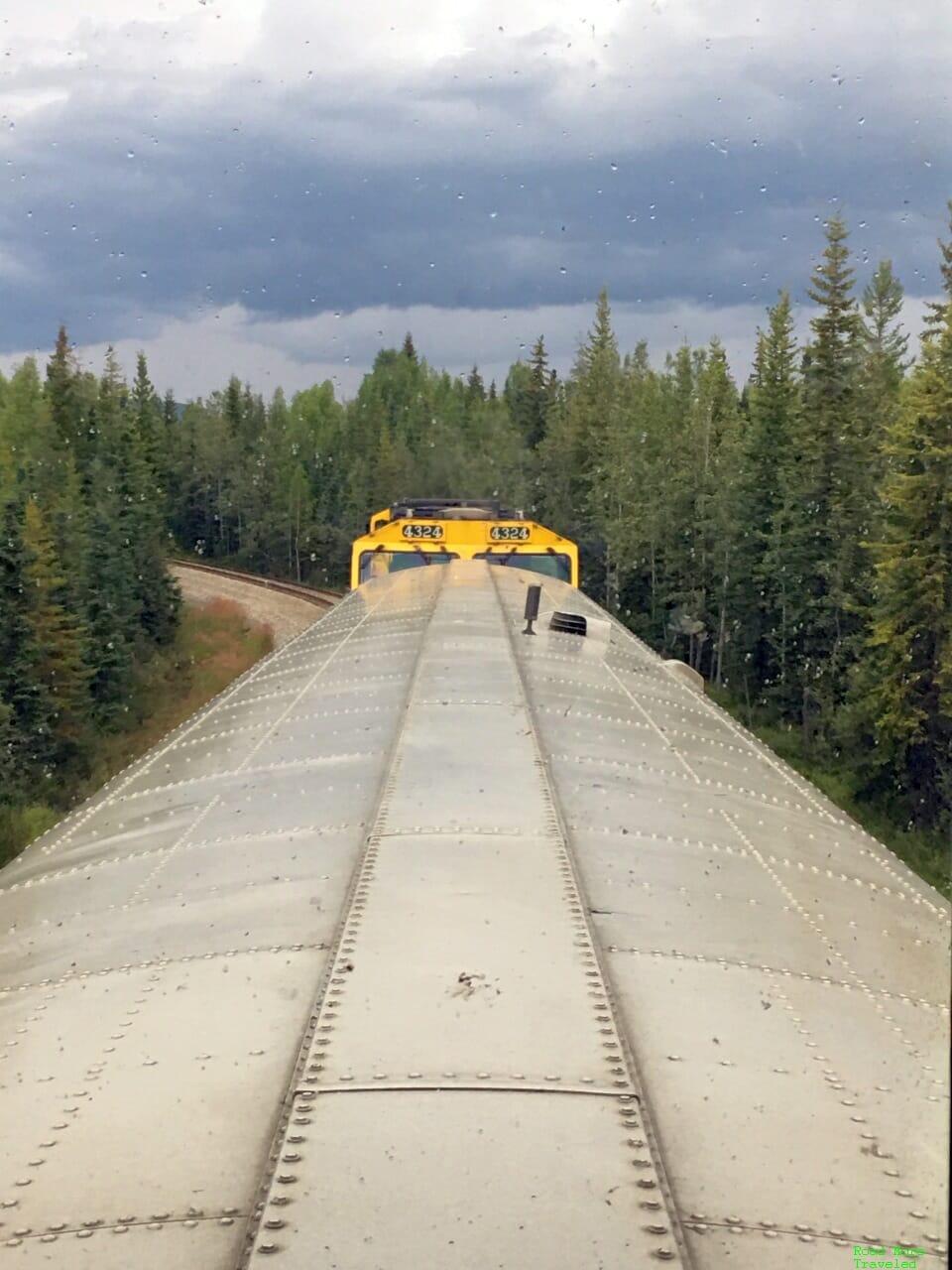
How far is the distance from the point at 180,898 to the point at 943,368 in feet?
76.4

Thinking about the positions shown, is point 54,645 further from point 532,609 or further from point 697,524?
point 532,609

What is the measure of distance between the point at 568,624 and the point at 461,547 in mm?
8873

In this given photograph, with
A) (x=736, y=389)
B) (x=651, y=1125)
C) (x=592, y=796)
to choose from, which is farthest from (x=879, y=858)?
(x=736, y=389)

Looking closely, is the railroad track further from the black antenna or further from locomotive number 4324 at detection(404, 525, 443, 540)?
the black antenna

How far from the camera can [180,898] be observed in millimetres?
5785

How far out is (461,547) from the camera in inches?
917

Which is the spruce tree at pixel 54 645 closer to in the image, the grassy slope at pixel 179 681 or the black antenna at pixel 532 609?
the grassy slope at pixel 179 681

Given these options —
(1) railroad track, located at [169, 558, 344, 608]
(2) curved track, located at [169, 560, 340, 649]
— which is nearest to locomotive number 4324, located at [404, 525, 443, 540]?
(2) curved track, located at [169, 560, 340, 649]

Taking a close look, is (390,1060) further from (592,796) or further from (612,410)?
(612,410)

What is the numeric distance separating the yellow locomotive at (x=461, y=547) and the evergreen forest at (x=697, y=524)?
7226 mm

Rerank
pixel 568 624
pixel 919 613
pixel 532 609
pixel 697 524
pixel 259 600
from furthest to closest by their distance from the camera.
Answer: pixel 259 600 < pixel 697 524 < pixel 919 613 < pixel 568 624 < pixel 532 609

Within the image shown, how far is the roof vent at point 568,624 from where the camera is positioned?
14531mm

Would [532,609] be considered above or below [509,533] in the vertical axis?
below

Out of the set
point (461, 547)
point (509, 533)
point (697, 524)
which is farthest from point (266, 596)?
point (461, 547)
